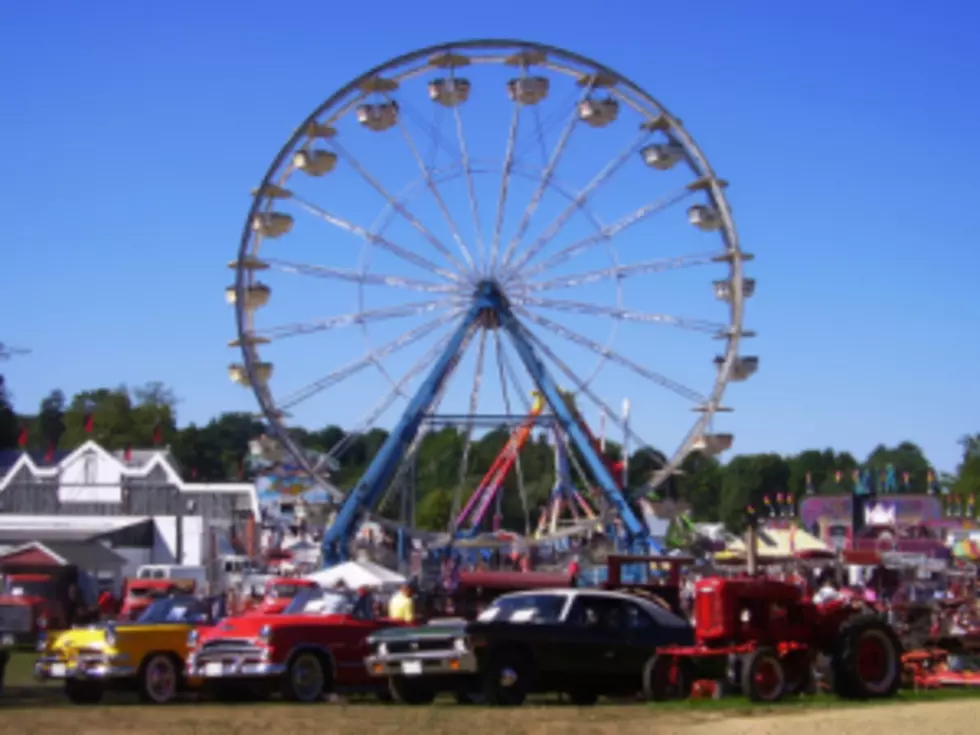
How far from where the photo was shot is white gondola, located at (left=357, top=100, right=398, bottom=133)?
41.6 metres

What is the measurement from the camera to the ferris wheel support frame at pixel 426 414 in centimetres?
4078

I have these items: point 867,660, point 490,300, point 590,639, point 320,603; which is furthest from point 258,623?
point 490,300

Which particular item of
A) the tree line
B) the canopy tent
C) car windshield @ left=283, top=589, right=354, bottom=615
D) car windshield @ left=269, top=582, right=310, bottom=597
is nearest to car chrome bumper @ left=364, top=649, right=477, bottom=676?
car windshield @ left=283, top=589, right=354, bottom=615

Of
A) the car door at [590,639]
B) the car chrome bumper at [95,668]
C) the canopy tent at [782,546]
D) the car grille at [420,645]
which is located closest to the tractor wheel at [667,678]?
the car door at [590,639]

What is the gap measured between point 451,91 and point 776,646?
957 inches

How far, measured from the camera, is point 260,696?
848 inches

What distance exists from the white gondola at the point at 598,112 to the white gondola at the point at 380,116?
4.56m

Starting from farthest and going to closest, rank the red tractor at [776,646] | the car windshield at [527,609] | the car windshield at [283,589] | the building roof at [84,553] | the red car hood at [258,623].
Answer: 1. the building roof at [84,553]
2. the car windshield at [283,589]
3. the red car hood at [258,623]
4. the car windshield at [527,609]
5. the red tractor at [776,646]

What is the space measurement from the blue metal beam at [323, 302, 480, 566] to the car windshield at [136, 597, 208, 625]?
1833cm

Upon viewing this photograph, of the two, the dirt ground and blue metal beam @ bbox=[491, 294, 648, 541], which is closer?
the dirt ground

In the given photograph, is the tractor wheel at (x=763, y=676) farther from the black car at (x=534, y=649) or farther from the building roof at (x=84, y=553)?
the building roof at (x=84, y=553)

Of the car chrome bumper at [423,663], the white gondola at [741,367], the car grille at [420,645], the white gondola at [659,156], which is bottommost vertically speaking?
the car chrome bumper at [423,663]

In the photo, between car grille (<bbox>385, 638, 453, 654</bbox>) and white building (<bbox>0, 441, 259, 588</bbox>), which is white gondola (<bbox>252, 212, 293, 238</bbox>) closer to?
white building (<bbox>0, 441, 259, 588</bbox>)

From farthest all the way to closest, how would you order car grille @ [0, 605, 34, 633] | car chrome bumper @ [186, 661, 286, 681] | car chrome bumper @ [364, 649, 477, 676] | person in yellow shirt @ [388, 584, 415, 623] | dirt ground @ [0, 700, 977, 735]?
1. car grille @ [0, 605, 34, 633]
2. person in yellow shirt @ [388, 584, 415, 623]
3. car chrome bumper @ [186, 661, 286, 681]
4. car chrome bumper @ [364, 649, 477, 676]
5. dirt ground @ [0, 700, 977, 735]
